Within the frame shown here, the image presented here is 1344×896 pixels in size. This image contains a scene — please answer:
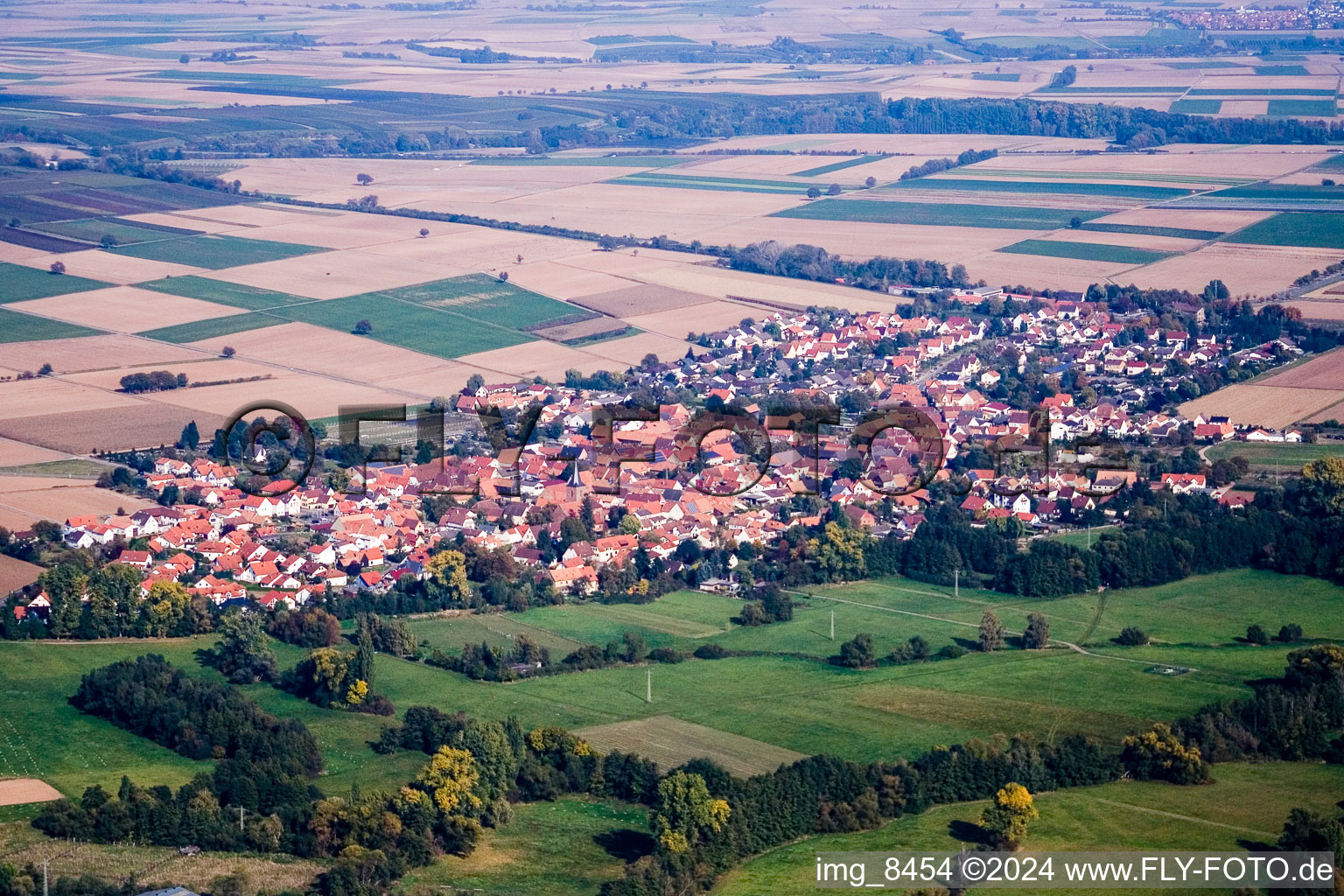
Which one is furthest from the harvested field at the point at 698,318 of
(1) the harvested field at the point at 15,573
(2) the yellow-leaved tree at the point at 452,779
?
(2) the yellow-leaved tree at the point at 452,779

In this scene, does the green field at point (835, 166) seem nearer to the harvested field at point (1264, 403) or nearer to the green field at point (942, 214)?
the green field at point (942, 214)

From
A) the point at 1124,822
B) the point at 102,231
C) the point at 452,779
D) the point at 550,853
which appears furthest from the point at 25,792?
the point at 102,231

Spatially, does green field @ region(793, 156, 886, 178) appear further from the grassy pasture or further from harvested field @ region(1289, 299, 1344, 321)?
harvested field @ region(1289, 299, 1344, 321)

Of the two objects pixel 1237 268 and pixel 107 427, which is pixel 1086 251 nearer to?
pixel 1237 268

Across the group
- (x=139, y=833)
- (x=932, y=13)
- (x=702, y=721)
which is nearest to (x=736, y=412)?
(x=702, y=721)

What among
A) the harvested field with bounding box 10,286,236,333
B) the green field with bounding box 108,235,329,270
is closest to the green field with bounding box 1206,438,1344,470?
the harvested field with bounding box 10,286,236,333
